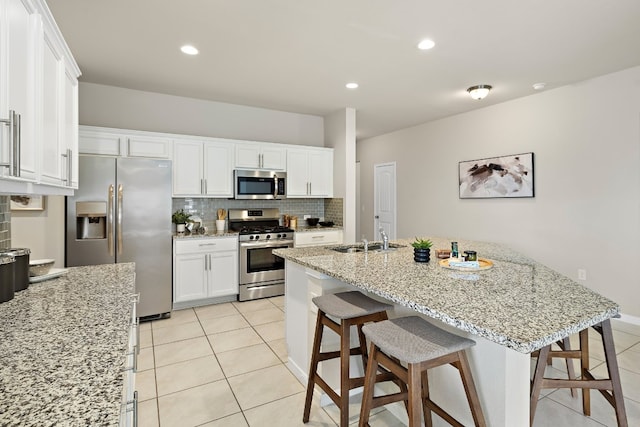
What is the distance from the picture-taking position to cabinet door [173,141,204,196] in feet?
13.4

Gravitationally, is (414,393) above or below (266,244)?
below

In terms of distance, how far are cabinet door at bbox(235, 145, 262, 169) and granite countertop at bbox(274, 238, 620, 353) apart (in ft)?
7.78

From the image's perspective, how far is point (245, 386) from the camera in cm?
235

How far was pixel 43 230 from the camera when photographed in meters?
3.11

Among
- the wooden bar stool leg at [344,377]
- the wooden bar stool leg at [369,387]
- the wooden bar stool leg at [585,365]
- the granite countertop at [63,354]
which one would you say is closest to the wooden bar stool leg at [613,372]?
the wooden bar stool leg at [585,365]

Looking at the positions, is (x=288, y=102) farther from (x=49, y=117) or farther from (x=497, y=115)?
(x=49, y=117)

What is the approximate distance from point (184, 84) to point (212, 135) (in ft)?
2.78

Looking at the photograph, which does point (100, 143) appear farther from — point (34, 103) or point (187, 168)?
point (34, 103)

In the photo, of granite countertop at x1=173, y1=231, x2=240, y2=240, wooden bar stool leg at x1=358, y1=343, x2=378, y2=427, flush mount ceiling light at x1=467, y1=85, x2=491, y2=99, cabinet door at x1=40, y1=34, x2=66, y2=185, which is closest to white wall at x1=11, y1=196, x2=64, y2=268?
granite countertop at x1=173, y1=231, x2=240, y2=240

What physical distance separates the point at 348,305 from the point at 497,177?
3.73m

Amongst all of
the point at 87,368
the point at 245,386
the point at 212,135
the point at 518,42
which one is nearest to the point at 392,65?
the point at 518,42

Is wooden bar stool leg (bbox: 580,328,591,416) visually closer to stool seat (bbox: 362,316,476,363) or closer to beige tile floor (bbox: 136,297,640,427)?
beige tile floor (bbox: 136,297,640,427)

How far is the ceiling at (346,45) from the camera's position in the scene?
2.38 meters

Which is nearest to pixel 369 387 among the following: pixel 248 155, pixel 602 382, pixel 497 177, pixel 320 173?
pixel 602 382
